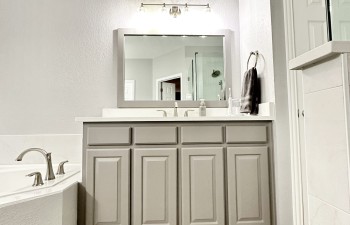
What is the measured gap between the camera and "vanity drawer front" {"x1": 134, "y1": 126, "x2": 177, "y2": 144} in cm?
170

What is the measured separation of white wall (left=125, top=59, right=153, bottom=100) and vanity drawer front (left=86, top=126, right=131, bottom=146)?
741 millimetres

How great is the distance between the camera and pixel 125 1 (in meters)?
2.46

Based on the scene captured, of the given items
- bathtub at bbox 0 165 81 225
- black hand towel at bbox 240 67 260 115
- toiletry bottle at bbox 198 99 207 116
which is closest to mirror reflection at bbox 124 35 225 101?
toiletry bottle at bbox 198 99 207 116

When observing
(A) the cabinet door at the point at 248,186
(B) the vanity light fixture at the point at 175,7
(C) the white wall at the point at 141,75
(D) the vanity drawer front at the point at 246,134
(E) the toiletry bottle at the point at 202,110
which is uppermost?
(B) the vanity light fixture at the point at 175,7

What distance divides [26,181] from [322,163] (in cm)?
218

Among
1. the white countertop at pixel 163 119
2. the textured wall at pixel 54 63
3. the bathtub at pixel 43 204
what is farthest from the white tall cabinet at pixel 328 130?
the textured wall at pixel 54 63

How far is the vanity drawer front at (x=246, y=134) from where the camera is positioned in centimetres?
175

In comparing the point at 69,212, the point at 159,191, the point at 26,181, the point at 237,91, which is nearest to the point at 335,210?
the point at 159,191

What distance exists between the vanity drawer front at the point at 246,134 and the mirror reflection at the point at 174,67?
28.9 inches

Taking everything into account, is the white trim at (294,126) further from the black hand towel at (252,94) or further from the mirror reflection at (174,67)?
the mirror reflection at (174,67)

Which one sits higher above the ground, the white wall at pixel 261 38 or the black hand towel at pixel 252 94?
the white wall at pixel 261 38

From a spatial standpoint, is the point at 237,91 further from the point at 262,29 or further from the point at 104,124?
the point at 104,124

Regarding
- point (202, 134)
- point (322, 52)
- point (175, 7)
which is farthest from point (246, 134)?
point (175, 7)

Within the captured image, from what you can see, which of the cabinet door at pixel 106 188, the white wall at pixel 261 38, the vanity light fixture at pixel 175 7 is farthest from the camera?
the vanity light fixture at pixel 175 7
